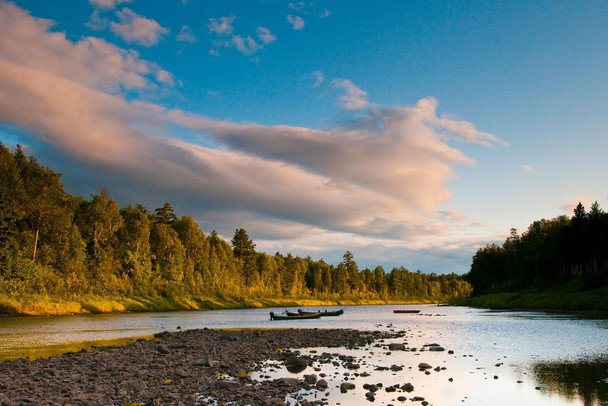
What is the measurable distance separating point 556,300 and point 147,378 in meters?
102

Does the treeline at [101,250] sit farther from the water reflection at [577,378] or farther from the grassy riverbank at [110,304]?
the water reflection at [577,378]

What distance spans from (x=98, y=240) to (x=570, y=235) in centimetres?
12667

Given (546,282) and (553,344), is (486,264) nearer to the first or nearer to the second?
(546,282)

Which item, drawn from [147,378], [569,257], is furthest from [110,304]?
[569,257]

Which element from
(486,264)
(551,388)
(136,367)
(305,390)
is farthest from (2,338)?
(486,264)

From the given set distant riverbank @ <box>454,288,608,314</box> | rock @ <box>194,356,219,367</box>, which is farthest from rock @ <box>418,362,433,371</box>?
distant riverbank @ <box>454,288,608,314</box>

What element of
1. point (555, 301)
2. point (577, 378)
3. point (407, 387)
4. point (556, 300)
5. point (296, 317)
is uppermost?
point (407, 387)

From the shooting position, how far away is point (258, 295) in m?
172

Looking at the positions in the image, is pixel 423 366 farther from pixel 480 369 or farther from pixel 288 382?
pixel 288 382

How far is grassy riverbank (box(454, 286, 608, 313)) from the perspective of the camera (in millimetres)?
83688

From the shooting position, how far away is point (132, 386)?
65.2 ft

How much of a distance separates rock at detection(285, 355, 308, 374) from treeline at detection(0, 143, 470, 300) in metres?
67.5

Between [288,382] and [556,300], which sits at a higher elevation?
[288,382]

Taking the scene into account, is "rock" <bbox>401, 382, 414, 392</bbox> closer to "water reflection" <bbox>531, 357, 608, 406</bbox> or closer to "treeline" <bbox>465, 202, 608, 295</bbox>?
"water reflection" <bbox>531, 357, 608, 406</bbox>
